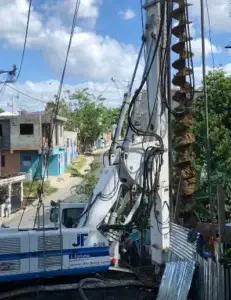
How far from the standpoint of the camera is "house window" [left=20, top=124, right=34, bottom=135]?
50.8 m

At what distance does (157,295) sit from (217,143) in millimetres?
13650

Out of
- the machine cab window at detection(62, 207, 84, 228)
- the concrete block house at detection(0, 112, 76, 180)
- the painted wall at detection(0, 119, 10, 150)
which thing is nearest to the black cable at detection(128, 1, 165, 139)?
the machine cab window at detection(62, 207, 84, 228)

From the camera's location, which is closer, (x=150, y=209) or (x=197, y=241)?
(x=197, y=241)

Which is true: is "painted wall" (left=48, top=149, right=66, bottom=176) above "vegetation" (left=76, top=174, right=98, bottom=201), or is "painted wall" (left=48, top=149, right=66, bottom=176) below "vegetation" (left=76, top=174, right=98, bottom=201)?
above

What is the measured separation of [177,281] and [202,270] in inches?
23.5

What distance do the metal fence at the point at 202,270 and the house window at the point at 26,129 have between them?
40.8 meters

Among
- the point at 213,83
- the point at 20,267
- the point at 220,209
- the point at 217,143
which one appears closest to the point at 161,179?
the point at 220,209

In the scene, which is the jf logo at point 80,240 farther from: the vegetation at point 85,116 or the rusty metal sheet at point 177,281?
the vegetation at point 85,116

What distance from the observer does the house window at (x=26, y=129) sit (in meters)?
50.8

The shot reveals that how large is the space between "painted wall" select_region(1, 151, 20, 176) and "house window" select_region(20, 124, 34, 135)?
2710mm

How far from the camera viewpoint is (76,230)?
10609mm

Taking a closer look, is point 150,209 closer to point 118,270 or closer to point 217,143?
point 118,270

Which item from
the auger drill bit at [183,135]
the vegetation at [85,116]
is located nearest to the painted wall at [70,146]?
the vegetation at [85,116]

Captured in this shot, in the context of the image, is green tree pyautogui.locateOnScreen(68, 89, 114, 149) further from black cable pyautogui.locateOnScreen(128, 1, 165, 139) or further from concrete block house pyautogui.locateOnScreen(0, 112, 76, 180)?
black cable pyautogui.locateOnScreen(128, 1, 165, 139)
